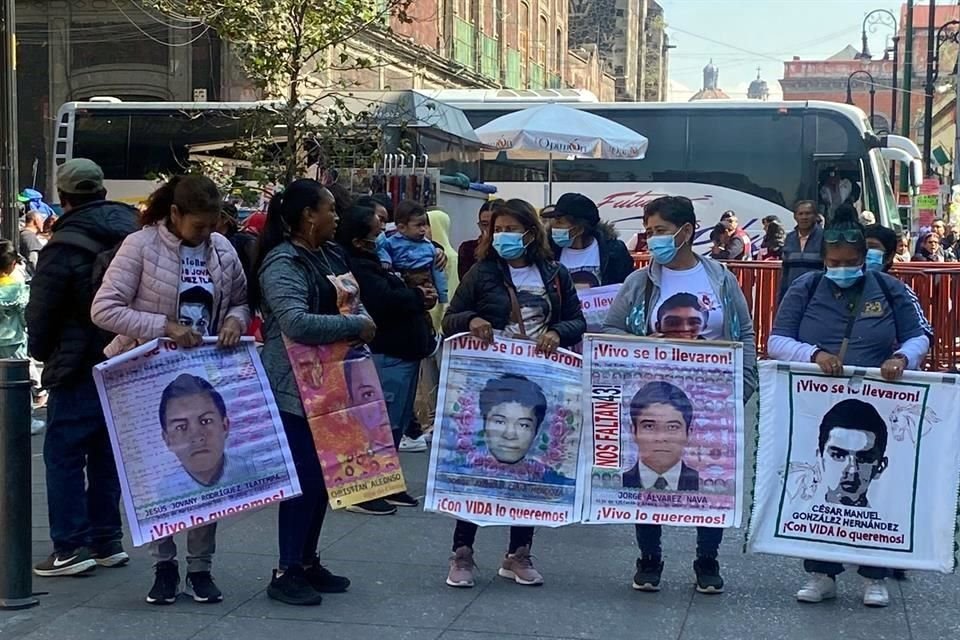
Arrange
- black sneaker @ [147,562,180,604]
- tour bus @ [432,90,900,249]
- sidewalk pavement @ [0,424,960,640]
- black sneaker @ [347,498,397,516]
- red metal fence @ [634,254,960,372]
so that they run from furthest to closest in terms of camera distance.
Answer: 1. tour bus @ [432,90,900,249]
2. red metal fence @ [634,254,960,372]
3. black sneaker @ [347,498,397,516]
4. black sneaker @ [147,562,180,604]
5. sidewalk pavement @ [0,424,960,640]

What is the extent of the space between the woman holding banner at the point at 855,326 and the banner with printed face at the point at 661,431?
0.40 m

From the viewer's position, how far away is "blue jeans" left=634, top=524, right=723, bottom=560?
5.78m

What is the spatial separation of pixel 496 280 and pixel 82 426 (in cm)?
202

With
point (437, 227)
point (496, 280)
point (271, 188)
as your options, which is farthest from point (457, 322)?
point (271, 188)

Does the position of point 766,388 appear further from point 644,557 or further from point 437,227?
point 437,227

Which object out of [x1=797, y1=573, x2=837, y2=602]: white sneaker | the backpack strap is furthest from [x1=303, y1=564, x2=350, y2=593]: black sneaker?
the backpack strap

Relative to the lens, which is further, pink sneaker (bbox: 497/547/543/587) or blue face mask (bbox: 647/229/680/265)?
pink sneaker (bbox: 497/547/543/587)

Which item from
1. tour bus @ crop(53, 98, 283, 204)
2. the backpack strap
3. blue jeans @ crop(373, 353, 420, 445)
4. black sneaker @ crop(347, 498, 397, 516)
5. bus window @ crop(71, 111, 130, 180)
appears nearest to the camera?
the backpack strap

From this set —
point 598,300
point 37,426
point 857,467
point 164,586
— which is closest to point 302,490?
point 164,586

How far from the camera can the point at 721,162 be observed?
21.9m

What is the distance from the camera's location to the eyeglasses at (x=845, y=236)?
570 centimetres

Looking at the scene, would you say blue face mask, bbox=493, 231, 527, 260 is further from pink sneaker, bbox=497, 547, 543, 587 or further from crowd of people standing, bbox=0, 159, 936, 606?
pink sneaker, bbox=497, 547, 543, 587

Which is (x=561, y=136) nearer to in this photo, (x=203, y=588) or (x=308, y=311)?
(x=308, y=311)

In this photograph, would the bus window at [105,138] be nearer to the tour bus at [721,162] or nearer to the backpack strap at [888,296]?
the tour bus at [721,162]
